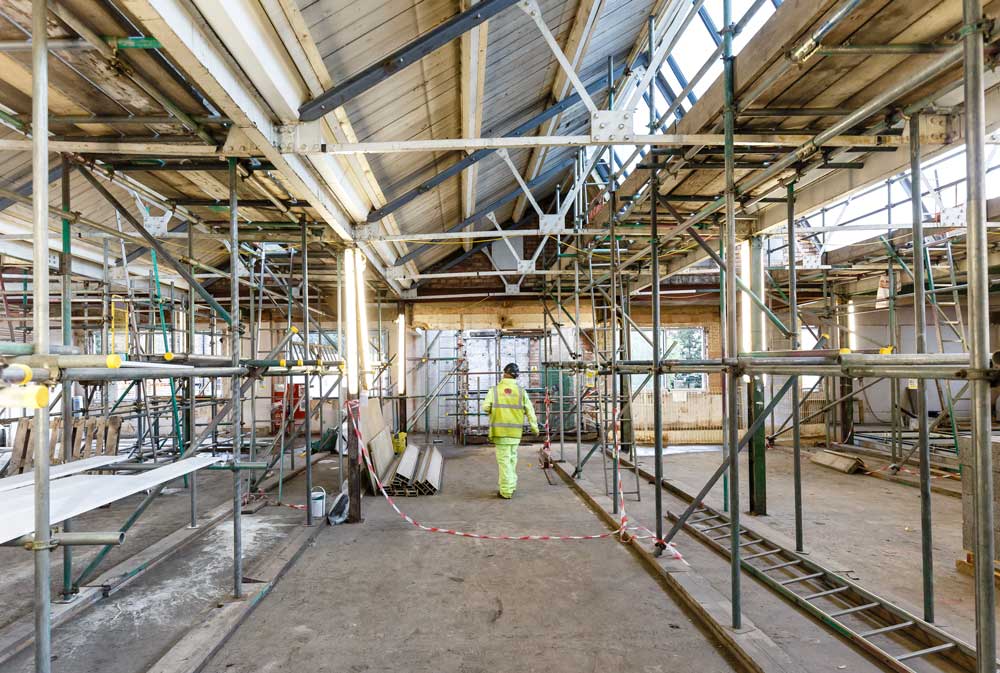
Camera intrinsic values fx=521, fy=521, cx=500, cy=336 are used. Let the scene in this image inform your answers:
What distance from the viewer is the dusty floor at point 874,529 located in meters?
4.29

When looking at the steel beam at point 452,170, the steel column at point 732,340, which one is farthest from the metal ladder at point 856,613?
the steel beam at point 452,170

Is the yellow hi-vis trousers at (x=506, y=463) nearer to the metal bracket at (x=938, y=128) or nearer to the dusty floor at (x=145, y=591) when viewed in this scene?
the dusty floor at (x=145, y=591)

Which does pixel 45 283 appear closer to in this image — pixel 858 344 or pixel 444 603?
pixel 444 603

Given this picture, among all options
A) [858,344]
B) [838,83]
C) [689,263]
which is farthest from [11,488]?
[858,344]

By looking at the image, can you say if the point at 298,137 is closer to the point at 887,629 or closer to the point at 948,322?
the point at 887,629

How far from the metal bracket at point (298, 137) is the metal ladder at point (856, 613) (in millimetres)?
4390

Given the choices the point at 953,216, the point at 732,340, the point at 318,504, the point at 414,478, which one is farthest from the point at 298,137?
the point at 953,216

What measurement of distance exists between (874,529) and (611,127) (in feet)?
18.2

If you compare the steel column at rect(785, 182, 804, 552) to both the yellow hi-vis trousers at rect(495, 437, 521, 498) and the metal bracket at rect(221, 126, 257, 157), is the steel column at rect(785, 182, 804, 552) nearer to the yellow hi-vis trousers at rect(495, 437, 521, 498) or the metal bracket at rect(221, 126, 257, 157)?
the yellow hi-vis trousers at rect(495, 437, 521, 498)

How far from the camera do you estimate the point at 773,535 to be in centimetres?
561

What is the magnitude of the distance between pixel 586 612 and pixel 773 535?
2756mm

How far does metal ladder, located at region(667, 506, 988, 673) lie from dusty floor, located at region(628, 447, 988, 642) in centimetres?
26

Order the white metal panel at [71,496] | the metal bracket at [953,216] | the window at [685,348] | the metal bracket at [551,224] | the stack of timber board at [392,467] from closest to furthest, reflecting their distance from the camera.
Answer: the white metal panel at [71,496]
the metal bracket at [953,216]
the metal bracket at [551,224]
the stack of timber board at [392,467]
the window at [685,348]

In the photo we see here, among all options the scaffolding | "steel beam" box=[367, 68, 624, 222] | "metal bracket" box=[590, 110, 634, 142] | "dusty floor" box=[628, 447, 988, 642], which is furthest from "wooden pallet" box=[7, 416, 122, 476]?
"dusty floor" box=[628, 447, 988, 642]
